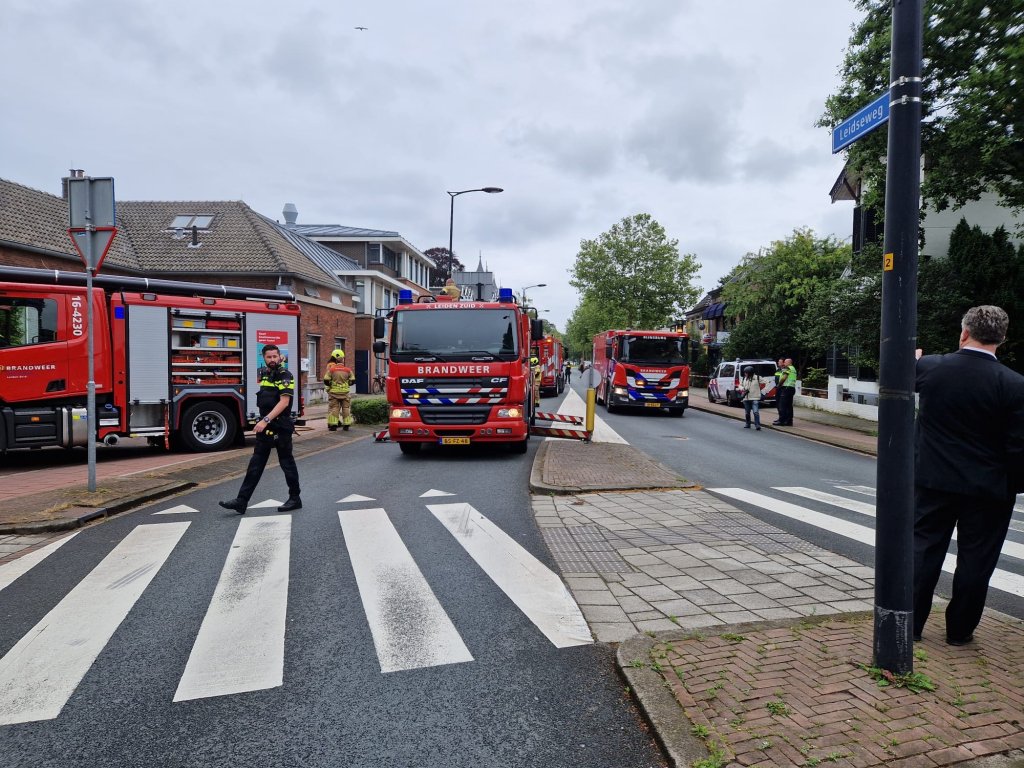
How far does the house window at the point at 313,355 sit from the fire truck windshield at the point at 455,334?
775 inches

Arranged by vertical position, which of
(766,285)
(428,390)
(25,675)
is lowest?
(25,675)

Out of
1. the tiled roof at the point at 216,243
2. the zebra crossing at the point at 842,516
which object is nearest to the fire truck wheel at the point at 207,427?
the zebra crossing at the point at 842,516

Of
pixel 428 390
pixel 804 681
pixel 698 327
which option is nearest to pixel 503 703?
pixel 804 681

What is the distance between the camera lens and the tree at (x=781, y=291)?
34375mm

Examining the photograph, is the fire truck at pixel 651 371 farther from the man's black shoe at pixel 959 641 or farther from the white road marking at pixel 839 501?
the man's black shoe at pixel 959 641

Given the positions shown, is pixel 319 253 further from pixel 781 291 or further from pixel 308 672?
pixel 308 672

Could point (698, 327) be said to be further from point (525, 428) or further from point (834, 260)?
point (525, 428)

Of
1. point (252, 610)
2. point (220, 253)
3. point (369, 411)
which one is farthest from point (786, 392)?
point (220, 253)

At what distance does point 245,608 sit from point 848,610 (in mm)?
3757

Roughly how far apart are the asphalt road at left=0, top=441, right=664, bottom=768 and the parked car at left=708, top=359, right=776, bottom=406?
78.0ft

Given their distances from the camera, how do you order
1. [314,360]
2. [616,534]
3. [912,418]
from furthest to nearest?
[314,360], [616,534], [912,418]

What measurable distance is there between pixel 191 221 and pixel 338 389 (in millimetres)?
21673

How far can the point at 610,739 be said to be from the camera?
2.96 meters

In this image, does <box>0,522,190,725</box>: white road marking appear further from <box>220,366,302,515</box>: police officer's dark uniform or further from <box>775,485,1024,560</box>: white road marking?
<box>775,485,1024,560</box>: white road marking
